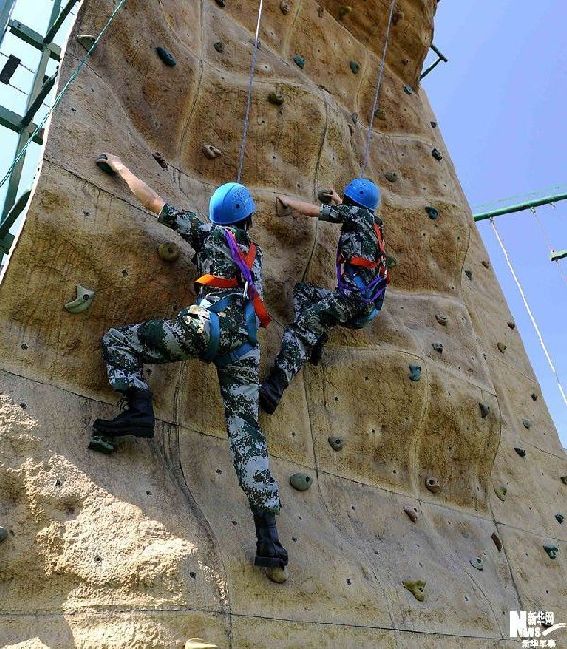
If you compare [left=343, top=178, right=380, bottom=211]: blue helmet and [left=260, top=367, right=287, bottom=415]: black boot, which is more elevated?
[left=343, top=178, right=380, bottom=211]: blue helmet

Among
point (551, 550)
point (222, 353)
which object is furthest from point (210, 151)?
point (551, 550)

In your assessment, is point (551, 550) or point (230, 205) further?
point (551, 550)

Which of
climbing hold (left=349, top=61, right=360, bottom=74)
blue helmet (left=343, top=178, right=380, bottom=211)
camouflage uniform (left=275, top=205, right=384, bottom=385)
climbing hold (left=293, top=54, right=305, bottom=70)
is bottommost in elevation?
camouflage uniform (left=275, top=205, right=384, bottom=385)

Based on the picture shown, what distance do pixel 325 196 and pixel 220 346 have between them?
7.04ft

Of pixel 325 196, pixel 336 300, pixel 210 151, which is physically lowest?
pixel 336 300

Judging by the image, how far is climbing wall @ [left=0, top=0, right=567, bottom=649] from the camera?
244 centimetres

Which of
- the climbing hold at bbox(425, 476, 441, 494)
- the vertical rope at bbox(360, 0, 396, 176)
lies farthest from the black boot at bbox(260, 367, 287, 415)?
the vertical rope at bbox(360, 0, 396, 176)

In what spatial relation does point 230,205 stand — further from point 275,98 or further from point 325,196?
point 275,98

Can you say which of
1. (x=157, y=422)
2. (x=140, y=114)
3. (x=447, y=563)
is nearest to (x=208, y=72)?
(x=140, y=114)

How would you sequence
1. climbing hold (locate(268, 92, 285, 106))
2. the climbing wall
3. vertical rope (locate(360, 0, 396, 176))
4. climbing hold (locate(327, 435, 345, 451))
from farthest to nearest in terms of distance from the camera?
vertical rope (locate(360, 0, 396, 176))
climbing hold (locate(268, 92, 285, 106))
climbing hold (locate(327, 435, 345, 451))
the climbing wall

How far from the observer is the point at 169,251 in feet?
10.9

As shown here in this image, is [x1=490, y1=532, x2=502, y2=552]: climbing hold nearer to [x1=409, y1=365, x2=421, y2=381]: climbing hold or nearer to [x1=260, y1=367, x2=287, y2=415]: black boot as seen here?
[x1=409, y1=365, x2=421, y2=381]: climbing hold

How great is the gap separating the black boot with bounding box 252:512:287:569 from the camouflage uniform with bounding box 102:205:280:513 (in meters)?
0.05

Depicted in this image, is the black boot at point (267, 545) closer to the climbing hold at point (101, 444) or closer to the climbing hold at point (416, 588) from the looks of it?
the climbing hold at point (101, 444)
